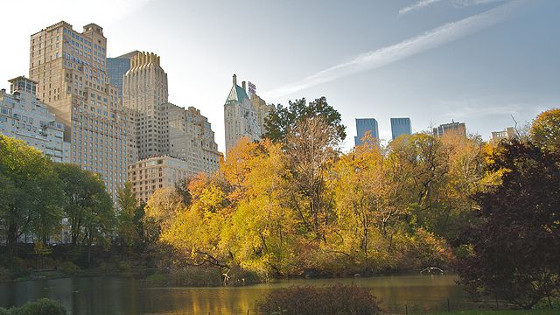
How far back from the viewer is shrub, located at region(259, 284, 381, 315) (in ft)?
62.8

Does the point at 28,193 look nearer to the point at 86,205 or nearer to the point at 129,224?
the point at 86,205

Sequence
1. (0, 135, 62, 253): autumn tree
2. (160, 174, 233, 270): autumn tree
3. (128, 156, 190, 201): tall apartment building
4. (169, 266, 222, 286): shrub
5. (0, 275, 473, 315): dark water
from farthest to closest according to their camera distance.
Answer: (128, 156, 190, 201): tall apartment building < (0, 135, 62, 253): autumn tree < (160, 174, 233, 270): autumn tree < (169, 266, 222, 286): shrub < (0, 275, 473, 315): dark water

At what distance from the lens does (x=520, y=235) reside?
1631 centimetres

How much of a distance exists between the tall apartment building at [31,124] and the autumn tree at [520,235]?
126972 mm

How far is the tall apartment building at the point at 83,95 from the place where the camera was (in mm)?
147750

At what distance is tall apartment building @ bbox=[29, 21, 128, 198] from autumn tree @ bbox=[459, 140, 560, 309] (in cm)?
14194

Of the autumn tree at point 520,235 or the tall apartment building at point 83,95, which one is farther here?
the tall apartment building at point 83,95

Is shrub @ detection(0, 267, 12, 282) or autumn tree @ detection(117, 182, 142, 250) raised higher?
autumn tree @ detection(117, 182, 142, 250)

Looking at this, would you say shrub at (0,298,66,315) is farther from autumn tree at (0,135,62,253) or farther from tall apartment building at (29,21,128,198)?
tall apartment building at (29,21,128,198)

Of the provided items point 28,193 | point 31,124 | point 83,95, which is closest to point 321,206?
point 28,193

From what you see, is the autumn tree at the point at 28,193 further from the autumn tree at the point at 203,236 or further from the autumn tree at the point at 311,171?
the autumn tree at the point at 311,171

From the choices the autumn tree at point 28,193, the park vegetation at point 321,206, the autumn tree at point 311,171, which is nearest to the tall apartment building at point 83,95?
the autumn tree at point 28,193

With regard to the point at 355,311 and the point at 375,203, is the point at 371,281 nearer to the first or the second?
the point at 375,203

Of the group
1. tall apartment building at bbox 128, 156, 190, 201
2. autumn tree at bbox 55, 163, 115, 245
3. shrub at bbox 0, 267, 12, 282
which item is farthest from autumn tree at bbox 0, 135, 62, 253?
tall apartment building at bbox 128, 156, 190, 201
